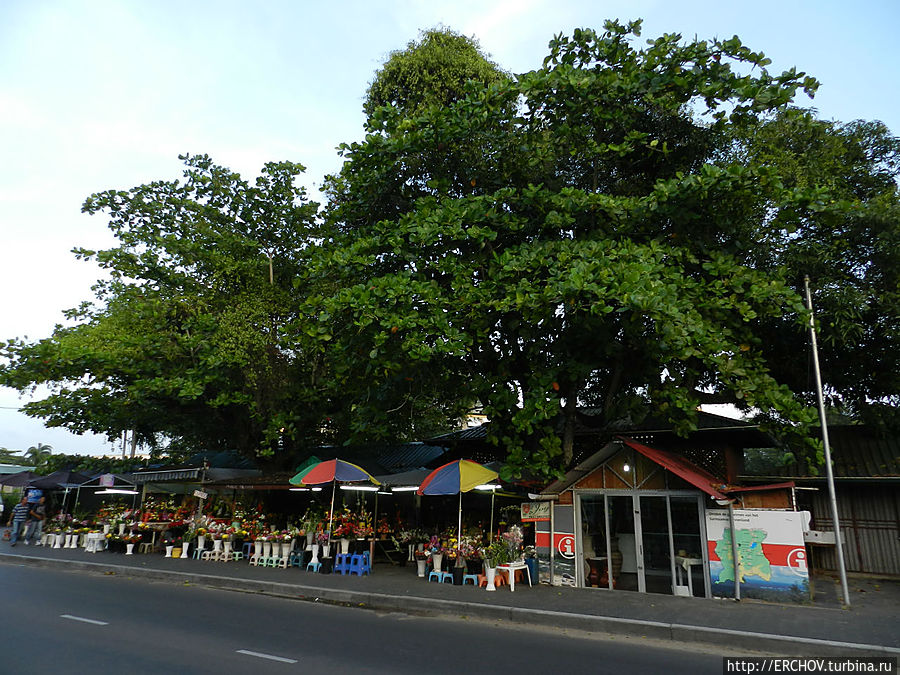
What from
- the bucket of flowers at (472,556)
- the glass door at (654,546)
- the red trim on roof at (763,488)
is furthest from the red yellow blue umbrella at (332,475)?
the red trim on roof at (763,488)

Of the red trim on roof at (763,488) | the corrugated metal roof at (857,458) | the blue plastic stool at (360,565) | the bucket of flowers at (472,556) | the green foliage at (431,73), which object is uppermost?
the green foliage at (431,73)

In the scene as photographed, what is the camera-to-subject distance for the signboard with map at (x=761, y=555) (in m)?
10.5

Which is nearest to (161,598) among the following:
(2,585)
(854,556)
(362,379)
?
(2,585)

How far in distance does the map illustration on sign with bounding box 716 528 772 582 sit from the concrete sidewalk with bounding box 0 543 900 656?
0.59m

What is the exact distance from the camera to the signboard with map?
10492mm

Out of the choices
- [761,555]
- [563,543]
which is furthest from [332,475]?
[761,555]

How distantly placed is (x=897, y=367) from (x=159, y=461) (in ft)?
90.8

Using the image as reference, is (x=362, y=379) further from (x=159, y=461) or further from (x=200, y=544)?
(x=159, y=461)

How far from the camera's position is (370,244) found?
12.7 m

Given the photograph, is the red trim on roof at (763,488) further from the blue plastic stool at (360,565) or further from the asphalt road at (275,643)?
the blue plastic stool at (360,565)

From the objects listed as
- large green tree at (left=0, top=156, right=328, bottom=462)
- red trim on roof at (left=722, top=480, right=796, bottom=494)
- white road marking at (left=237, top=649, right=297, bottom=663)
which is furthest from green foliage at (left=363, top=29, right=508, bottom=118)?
white road marking at (left=237, top=649, right=297, bottom=663)

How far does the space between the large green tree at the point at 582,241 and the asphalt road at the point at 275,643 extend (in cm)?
454

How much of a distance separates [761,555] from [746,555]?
0.26m

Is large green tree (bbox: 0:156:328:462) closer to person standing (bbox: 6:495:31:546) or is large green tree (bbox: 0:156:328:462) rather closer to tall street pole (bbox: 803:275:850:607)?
person standing (bbox: 6:495:31:546)
